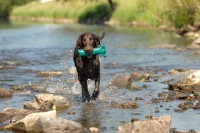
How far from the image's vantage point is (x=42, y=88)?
49.0 feet

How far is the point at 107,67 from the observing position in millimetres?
20750

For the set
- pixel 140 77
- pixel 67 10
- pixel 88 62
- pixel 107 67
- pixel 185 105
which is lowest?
pixel 107 67

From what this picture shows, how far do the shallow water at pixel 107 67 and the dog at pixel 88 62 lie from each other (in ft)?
1.24

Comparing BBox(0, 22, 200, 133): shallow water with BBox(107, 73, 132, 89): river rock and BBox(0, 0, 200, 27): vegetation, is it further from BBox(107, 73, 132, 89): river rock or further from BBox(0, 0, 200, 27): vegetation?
BBox(0, 0, 200, 27): vegetation

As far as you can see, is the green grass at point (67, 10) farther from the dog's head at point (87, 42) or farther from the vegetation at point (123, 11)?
the dog's head at point (87, 42)

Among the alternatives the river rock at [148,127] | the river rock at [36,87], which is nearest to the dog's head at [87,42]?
the river rock at [36,87]

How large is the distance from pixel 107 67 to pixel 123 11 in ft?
103

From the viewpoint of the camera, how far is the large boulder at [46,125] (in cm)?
929

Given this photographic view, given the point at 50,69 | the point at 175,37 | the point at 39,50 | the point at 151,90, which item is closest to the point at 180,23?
the point at 175,37

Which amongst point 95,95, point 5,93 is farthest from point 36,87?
point 95,95

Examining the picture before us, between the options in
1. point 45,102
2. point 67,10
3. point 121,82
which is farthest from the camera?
point 67,10

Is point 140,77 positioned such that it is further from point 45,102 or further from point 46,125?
point 46,125

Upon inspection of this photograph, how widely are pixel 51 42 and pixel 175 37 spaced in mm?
7991

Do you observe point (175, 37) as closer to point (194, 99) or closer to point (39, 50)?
point (39, 50)
